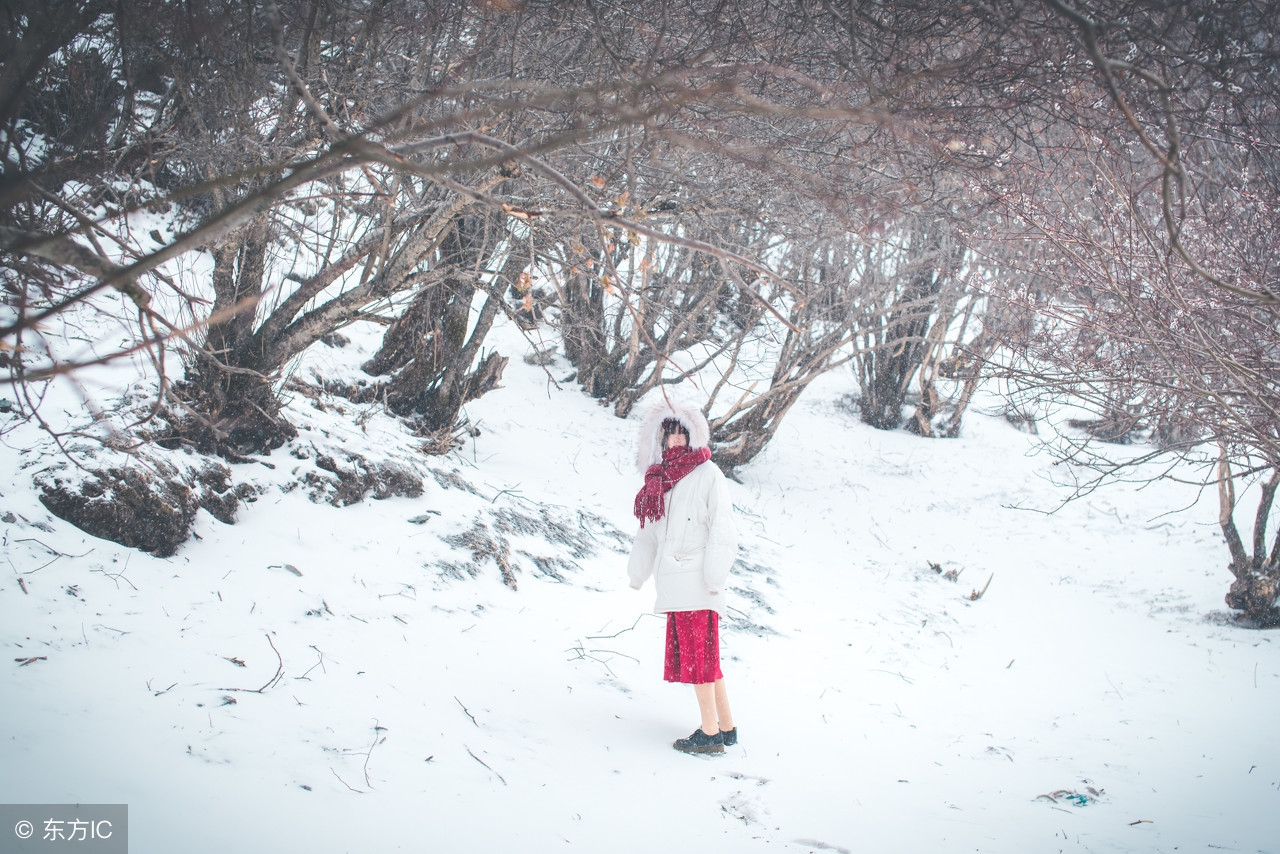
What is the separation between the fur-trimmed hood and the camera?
13.2 ft

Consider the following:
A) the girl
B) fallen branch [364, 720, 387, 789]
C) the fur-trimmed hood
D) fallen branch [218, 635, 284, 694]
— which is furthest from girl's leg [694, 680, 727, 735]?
fallen branch [218, 635, 284, 694]

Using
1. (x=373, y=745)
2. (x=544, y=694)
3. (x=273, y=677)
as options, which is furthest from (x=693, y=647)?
(x=273, y=677)

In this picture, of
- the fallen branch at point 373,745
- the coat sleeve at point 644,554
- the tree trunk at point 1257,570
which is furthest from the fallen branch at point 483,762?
the tree trunk at point 1257,570

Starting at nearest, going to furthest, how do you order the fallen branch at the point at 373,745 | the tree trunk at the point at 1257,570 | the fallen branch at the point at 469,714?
the fallen branch at the point at 373,745 < the fallen branch at the point at 469,714 < the tree trunk at the point at 1257,570

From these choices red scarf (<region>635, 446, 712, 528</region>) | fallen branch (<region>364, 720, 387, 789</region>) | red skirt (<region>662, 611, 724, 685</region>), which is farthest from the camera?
red scarf (<region>635, 446, 712, 528</region>)

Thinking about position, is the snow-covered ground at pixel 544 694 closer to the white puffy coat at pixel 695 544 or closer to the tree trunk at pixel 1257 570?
the tree trunk at pixel 1257 570

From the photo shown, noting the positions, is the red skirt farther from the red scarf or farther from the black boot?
the red scarf

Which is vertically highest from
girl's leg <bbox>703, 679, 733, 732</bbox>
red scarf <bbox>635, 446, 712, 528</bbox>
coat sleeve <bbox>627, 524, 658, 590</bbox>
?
red scarf <bbox>635, 446, 712, 528</bbox>

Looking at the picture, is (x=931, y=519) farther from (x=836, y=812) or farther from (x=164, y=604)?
(x=164, y=604)

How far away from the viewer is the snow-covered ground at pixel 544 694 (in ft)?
8.66

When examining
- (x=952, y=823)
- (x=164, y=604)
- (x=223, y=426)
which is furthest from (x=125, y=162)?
(x=952, y=823)

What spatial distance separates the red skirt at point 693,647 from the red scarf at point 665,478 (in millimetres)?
542

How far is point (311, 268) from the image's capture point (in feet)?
29.9

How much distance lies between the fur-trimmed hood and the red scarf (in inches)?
2.6
